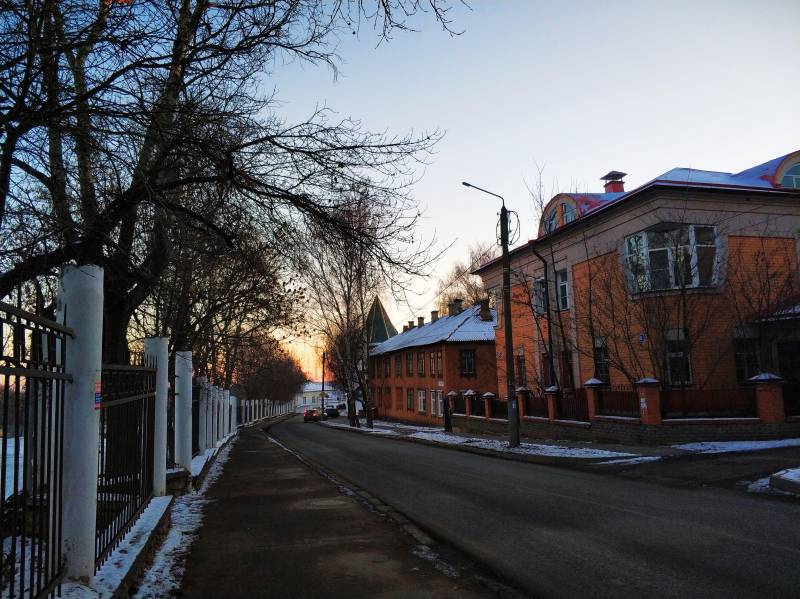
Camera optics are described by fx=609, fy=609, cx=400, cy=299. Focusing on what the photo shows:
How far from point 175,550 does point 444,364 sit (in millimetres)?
34510

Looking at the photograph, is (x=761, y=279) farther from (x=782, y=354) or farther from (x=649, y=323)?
(x=649, y=323)

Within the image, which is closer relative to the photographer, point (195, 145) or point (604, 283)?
point (195, 145)

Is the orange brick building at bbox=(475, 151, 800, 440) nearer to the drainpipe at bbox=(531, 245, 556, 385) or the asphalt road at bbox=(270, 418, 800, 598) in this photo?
the drainpipe at bbox=(531, 245, 556, 385)

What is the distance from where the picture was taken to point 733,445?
15734 mm

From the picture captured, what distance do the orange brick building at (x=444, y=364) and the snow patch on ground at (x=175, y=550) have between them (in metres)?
27.3

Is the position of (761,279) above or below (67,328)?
above

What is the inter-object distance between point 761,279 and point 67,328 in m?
21.6

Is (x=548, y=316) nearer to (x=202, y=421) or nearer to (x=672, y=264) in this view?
(x=672, y=264)

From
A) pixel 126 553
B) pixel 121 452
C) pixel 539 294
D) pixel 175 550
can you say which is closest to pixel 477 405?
pixel 539 294

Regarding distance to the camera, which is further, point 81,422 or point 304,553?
point 304,553

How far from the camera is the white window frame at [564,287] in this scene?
26.0 m

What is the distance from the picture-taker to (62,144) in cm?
553

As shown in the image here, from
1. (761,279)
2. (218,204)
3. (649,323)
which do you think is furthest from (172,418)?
(761,279)

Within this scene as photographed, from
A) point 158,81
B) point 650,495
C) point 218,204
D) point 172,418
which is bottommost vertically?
point 650,495
